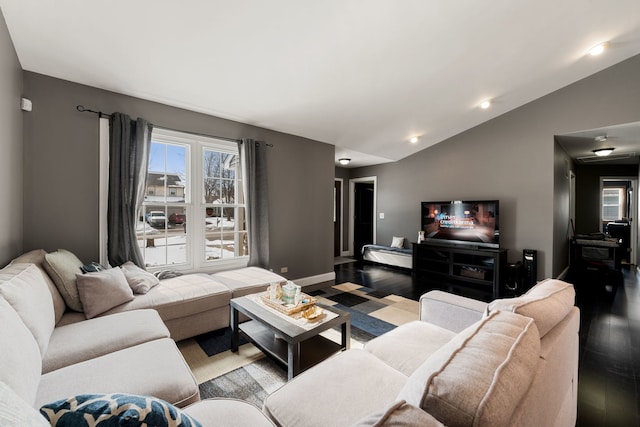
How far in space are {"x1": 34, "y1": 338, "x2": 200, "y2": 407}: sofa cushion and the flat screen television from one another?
454cm

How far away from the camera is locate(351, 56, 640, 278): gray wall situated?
3635 mm

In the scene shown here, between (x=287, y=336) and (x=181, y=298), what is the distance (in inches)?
47.7

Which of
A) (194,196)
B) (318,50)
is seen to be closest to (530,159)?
(318,50)

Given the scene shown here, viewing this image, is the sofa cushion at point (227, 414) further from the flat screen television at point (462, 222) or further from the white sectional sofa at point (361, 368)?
the flat screen television at point (462, 222)

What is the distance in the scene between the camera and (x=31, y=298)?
4.76ft

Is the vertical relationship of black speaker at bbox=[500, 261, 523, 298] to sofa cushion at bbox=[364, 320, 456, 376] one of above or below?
below

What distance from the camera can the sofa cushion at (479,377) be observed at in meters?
0.61

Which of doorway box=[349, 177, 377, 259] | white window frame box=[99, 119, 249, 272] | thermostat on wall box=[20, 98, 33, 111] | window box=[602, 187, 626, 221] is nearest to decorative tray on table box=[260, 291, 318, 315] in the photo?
white window frame box=[99, 119, 249, 272]

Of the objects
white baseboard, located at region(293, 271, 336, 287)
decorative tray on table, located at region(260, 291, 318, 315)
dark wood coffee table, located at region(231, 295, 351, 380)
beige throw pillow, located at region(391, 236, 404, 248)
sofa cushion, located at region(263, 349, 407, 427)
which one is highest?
beige throw pillow, located at region(391, 236, 404, 248)

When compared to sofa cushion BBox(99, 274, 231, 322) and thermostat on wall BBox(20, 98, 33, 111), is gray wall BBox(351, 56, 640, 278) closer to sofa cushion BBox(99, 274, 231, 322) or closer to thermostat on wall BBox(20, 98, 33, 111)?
sofa cushion BBox(99, 274, 231, 322)

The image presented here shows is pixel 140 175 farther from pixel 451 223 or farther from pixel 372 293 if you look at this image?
pixel 451 223

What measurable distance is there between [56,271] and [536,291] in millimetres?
3022

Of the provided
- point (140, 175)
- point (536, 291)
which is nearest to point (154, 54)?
point (140, 175)

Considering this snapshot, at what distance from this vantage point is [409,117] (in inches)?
161
